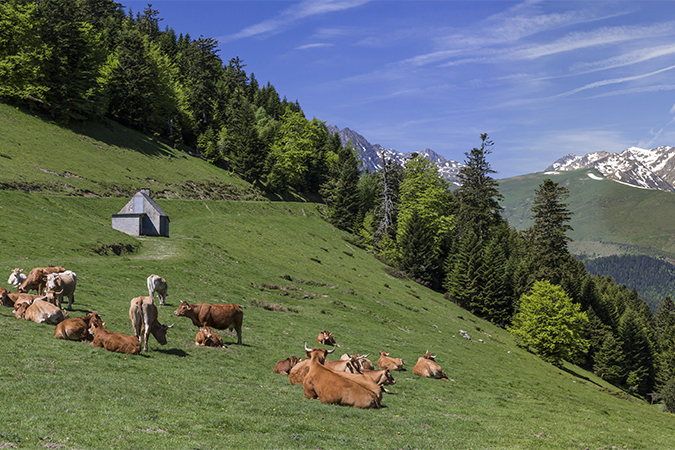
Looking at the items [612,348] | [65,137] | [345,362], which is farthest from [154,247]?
[612,348]

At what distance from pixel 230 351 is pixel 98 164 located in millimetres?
66039

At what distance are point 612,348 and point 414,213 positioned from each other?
153ft

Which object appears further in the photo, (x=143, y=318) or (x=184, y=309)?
(x=184, y=309)

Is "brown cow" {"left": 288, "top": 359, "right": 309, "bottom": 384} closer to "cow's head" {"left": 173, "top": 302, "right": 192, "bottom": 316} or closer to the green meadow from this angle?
the green meadow

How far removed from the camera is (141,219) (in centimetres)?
5344

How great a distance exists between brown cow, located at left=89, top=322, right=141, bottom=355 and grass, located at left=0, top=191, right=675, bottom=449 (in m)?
0.50

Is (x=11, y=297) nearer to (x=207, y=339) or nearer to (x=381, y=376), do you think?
(x=207, y=339)

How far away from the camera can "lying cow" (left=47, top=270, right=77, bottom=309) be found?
66.7 feet

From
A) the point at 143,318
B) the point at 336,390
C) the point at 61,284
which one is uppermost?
the point at 61,284

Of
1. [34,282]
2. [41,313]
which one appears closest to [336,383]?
[41,313]

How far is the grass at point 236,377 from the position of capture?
1009cm

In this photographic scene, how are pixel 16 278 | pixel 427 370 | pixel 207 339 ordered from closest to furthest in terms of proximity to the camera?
pixel 207 339 < pixel 16 278 < pixel 427 370

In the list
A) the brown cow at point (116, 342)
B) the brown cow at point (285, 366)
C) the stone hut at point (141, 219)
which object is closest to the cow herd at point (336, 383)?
the brown cow at point (285, 366)

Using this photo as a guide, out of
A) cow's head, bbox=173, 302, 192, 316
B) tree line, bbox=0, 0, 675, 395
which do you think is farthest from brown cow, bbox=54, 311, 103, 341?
tree line, bbox=0, 0, 675, 395
